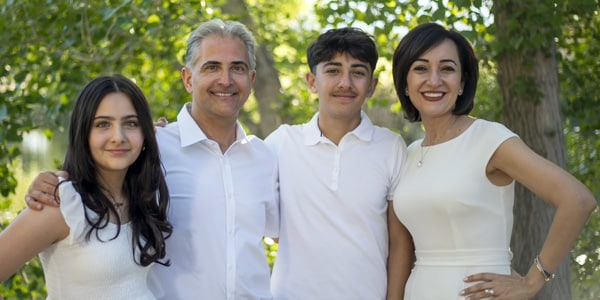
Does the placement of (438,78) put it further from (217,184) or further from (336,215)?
(217,184)

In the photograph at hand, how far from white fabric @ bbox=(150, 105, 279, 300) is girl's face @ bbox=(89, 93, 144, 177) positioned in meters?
0.38

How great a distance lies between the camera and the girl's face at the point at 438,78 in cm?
356

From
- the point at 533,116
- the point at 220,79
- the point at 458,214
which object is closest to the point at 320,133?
the point at 220,79

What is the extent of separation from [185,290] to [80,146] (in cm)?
73

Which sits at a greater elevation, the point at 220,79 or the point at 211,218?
the point at 220,79

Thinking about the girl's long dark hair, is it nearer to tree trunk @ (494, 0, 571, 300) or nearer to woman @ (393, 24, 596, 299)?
woman @ (393, 24, 596, 299)

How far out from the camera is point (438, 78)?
354 cm

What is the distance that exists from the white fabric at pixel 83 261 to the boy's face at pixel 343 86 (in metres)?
1.09

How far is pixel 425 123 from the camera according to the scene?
3707 millimetres

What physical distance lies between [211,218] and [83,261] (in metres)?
0.64

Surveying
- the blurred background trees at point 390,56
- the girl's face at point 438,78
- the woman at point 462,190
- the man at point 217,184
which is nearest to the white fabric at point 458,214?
the woman at point 462,190

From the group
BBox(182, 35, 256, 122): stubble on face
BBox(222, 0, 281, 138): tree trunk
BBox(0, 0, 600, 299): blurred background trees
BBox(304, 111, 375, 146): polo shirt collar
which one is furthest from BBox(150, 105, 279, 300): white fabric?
BBox(222, 0, 281, 138): tree trunk

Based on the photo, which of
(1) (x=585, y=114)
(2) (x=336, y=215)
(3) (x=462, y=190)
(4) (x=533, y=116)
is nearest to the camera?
(3) (x=462, y=190)

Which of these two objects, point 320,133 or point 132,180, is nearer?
point 132,180
